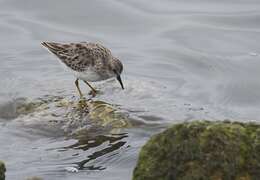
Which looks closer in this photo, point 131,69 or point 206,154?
point 206,154

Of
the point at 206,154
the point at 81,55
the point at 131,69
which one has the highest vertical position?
the point at 206,154

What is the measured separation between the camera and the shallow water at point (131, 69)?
9.19 meters

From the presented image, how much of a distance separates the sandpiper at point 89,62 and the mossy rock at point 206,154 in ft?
17.0

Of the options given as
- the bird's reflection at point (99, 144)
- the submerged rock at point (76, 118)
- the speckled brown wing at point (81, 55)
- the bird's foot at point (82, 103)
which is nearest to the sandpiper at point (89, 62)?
the speckled brown wing at point (81, 55)

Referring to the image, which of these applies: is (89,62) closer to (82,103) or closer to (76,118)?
(82,103)

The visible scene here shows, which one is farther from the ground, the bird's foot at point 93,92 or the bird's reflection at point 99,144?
the bird's foot at point 93,92

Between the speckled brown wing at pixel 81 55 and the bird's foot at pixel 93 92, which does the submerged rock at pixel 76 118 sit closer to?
the bird's foot at pixel 93 92

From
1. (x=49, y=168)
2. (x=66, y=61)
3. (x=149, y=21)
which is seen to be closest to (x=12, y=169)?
(x=49, y=168)

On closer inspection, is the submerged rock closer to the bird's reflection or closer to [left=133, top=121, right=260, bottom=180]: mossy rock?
the bird's reflection

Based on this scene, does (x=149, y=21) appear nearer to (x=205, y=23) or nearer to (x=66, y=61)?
(x=205, y=23)

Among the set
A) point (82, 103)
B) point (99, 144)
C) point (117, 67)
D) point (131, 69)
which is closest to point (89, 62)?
point (117, 67)

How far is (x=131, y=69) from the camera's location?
44.8ft

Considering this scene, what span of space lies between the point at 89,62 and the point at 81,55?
0.56 ft

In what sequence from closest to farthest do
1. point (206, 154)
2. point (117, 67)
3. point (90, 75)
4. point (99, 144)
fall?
point (206, 154)
point (99, 144)
point (90, 75)
point (117, 67)
